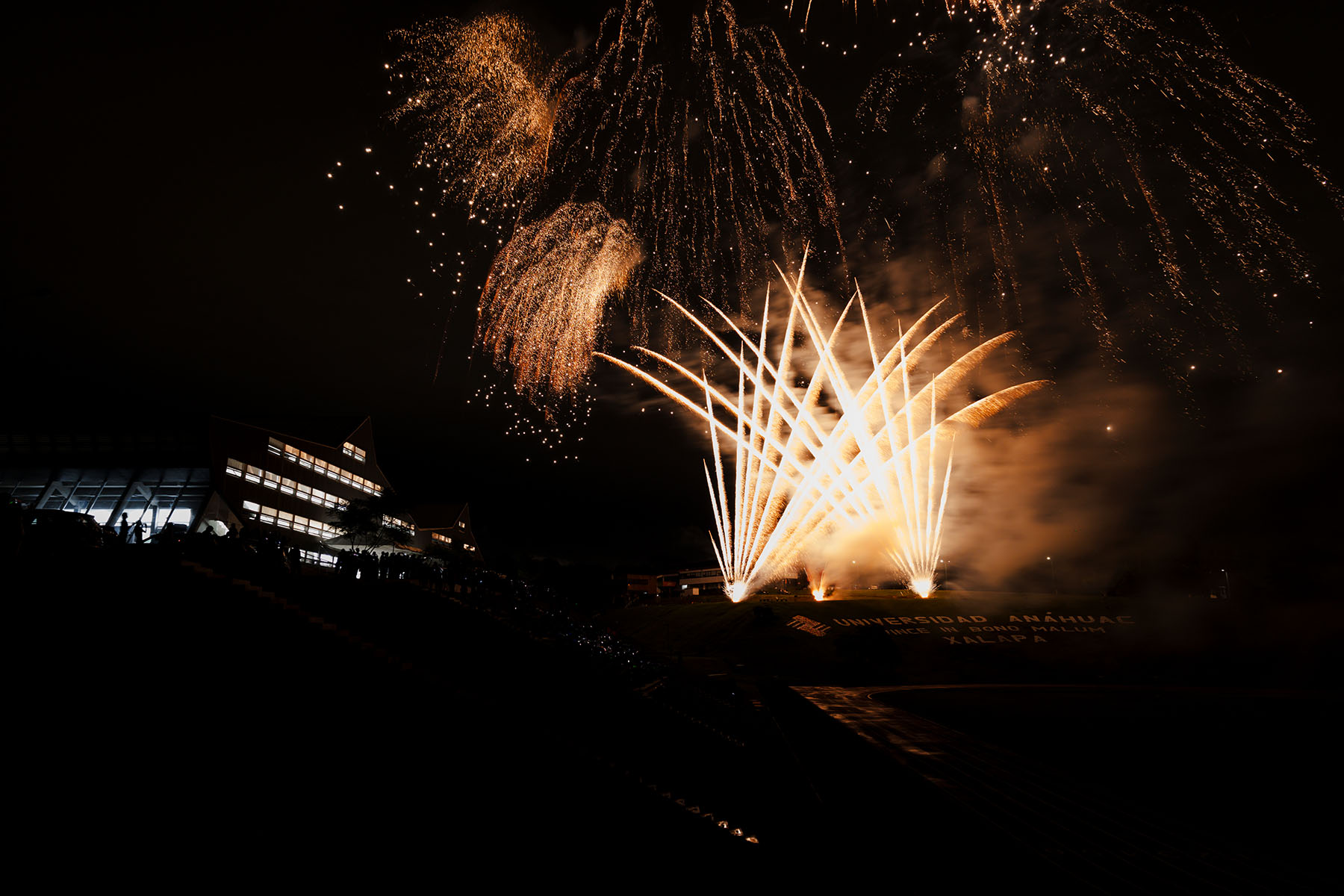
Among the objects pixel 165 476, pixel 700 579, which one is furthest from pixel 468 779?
pixel 700 579

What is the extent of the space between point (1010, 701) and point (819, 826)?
23517 mm

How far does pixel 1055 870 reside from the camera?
379 centimetres

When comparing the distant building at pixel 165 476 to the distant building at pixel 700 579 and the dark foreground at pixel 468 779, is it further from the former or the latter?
the distant building at pixel 700 579

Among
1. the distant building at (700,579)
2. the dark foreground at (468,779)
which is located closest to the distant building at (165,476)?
the dark foreground at (468,779)

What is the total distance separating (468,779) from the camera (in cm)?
731

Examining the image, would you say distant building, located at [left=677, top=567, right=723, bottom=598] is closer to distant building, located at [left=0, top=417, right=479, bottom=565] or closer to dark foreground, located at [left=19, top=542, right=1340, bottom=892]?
distant building, located at [left=0, top=417, right=479, bottom=565]

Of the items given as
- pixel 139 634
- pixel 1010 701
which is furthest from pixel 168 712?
pixel 1010 701

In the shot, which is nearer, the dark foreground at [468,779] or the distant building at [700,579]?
the dark foreground at [468,779]

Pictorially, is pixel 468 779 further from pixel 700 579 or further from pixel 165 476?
pixel 700 579

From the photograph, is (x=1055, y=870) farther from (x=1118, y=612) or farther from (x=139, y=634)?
(x=1118, y=612)

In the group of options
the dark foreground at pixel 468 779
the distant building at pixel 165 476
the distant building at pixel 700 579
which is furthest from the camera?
the distant building at pixel 700 579

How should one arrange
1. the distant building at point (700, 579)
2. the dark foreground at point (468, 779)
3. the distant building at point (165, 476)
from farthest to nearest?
the distant building at point (700, 579) → the distant building at point (165, 476) → the dark foreground at point (468, 779)

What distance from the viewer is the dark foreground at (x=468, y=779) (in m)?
4.86

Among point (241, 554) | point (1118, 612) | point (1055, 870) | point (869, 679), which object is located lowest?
point (869, 679)
